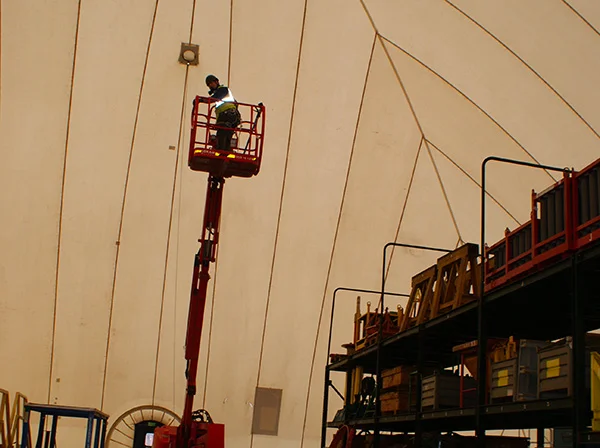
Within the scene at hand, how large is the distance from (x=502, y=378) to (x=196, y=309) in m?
6.49

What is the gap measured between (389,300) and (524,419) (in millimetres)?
11098

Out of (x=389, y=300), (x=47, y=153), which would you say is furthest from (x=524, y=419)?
(x=47, y=153)

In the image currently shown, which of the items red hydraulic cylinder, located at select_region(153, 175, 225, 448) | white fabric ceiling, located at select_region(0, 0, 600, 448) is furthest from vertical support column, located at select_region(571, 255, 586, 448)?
white fabric ceiling, located at select_region(0, 0, 600, 448)

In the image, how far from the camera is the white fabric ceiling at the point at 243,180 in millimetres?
17469

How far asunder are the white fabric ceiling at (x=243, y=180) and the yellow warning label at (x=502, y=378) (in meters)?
9.30

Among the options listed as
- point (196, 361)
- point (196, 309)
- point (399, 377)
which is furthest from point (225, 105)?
point (399, 377)

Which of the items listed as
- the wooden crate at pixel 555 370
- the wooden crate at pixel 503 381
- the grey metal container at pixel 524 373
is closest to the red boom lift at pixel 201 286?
the wooden crate at pixel 503 381

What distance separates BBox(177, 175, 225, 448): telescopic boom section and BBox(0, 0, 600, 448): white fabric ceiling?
4.52 meters

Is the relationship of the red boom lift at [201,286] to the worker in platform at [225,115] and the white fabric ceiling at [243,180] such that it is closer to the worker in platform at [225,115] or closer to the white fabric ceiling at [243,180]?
the worker in platform at [225,115]

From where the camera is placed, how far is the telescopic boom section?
13383mm

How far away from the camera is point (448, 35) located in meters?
17.4

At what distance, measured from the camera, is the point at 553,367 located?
24.1 feet

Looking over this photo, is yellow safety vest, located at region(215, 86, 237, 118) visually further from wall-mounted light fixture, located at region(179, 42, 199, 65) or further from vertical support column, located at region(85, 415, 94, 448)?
vertical support column, located at region(85, 415, 94, 448)

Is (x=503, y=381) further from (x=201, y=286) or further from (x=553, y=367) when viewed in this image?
(x=201, y=286)
